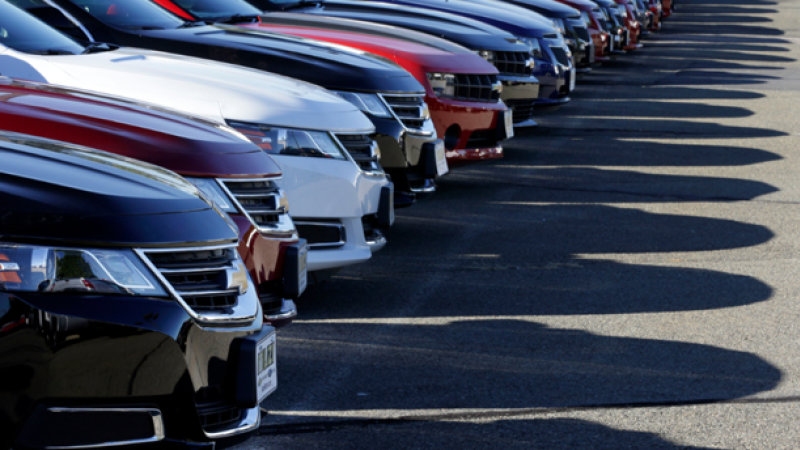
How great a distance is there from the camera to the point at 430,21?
40.7ft

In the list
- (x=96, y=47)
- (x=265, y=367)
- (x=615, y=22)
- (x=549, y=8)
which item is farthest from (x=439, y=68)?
(x=615, y=22)

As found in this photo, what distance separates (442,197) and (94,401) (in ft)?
24.6

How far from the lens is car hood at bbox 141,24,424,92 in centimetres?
814

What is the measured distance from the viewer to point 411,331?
263 inches

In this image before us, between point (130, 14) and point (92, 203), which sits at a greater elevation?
point (130, 14)

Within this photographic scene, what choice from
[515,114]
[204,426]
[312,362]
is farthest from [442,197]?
[204,426]

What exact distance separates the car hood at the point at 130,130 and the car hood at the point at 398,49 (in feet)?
14.5

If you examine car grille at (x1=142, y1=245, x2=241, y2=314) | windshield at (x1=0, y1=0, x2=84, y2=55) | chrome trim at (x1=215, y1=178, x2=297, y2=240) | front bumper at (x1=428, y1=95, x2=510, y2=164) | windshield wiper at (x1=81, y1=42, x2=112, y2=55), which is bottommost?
front bumper at (x1=428, y1=95, x2=510, y2=164)

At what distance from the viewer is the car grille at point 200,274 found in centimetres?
376

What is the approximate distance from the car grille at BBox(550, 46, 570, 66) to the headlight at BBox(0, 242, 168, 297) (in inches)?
444

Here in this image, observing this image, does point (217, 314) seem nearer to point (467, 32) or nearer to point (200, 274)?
point (200, 274)

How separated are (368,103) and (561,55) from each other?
21.7 feet

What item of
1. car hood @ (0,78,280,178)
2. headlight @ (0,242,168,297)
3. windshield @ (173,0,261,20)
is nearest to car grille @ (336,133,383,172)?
car hood @ (0,78,280,178)

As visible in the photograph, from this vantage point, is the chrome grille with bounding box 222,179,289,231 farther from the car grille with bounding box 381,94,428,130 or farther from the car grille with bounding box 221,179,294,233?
the car grille with bounding box 381,94,428,130
